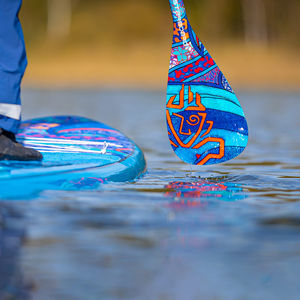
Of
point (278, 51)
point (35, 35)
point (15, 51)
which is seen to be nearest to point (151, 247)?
point (15, 51)

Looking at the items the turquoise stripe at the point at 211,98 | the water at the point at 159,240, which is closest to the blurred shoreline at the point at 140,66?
the turquoise stripe at the point at 211,98

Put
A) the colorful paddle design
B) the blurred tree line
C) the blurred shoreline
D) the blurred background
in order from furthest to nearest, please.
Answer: the blurred tree line, the blurred background, the blurred shoreline, the colorful paddle design

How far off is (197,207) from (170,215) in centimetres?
25

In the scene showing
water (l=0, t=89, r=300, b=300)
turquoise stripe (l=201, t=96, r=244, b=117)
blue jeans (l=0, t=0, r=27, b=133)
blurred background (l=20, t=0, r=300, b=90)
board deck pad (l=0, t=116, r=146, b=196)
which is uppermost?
blurred background (l=20, t=0, r=300, b=90)

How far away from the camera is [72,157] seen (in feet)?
14.0

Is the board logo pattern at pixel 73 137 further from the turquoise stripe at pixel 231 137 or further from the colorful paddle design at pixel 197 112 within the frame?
the turquoise stripe at pixel 231 137

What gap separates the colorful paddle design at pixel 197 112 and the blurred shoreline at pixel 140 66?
65.9 feet

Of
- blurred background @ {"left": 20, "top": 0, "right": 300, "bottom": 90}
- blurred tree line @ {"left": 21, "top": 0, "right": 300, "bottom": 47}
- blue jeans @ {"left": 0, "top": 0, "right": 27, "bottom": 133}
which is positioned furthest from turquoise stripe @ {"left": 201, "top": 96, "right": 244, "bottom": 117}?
blurred tree line @ {"left": 21, "top": 0, "right": 300, "bottom": 47}

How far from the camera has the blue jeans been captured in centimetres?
382

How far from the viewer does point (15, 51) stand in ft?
12.7

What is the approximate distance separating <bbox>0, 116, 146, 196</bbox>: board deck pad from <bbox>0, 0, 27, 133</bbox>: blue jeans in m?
0.27

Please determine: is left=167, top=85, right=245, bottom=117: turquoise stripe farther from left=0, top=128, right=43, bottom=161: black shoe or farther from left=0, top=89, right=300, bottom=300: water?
left=0, top=128, right=43, bottom=161: black shoe

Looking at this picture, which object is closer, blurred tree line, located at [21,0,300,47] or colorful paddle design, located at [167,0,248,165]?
colorful paddle design, located at [167,0,248,165]

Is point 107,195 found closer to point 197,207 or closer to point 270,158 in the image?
point 197,207
